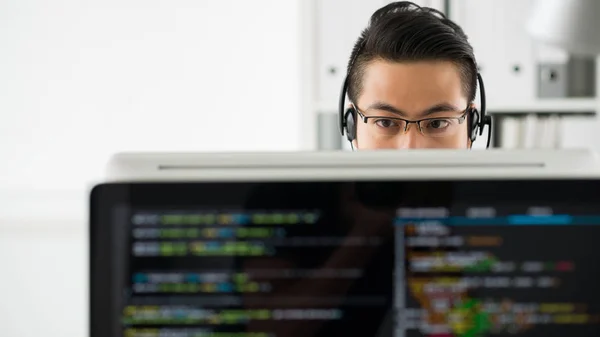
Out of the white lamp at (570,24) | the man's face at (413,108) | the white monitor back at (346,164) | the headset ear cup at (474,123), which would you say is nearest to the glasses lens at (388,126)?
the man's face at (413,108)

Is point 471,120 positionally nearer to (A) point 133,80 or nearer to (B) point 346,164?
(B) point 346,164

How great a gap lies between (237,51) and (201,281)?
243 centimetres

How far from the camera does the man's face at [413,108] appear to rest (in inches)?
41.4

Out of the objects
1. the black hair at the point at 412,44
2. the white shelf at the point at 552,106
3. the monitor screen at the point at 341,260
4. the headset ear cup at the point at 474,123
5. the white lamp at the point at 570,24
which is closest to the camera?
the monitor screen at the point at 341,260

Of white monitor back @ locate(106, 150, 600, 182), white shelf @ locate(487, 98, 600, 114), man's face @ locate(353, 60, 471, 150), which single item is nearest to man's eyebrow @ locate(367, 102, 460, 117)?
man's face @ locate(353, 60, 471, 150)

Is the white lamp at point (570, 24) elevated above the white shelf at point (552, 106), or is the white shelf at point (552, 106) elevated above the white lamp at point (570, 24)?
the white lamp at point (570, 24)

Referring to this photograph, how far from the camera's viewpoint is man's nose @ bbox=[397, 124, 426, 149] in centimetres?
105

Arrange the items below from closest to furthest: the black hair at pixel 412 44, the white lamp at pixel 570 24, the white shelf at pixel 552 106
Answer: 1. the black hair at pixel 412 44
2. the white lamp at pixel 570 24
3. the white shelf at pixel 552 106

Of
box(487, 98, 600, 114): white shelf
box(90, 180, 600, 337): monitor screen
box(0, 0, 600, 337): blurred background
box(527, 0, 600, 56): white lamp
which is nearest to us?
box(90, 180, 600, 337): monitor screen

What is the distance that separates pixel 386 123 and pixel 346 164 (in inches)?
22.2

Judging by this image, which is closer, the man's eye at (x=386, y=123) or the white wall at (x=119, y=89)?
the man's eye at (x=386, y=123)

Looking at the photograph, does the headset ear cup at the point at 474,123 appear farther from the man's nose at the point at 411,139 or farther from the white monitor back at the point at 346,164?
the white monitor back at the point at 346,164

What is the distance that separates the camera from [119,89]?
2873mm

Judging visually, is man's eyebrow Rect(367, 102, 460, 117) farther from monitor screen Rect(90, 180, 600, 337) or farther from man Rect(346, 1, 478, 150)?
monitor screen Rect(90, 180, 600, 337)
